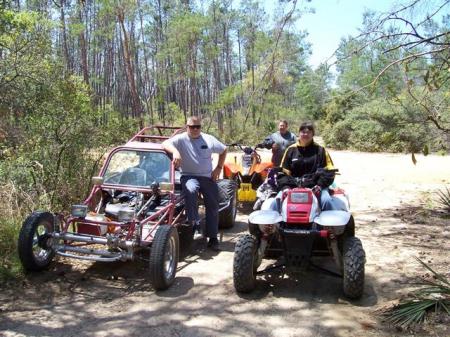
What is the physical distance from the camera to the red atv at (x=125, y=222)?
5.03 meters

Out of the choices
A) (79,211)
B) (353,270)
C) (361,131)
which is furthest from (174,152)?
(361,131)

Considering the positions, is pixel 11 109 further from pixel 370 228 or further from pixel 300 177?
pixel 370 228

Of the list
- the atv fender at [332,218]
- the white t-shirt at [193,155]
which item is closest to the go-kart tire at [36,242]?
the white t-shirt at [193,155]

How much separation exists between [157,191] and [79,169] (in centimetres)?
291

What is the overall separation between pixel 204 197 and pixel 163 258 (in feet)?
6.09

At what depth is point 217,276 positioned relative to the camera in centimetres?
556

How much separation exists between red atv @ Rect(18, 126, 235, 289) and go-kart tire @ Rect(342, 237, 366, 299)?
176 centimetres

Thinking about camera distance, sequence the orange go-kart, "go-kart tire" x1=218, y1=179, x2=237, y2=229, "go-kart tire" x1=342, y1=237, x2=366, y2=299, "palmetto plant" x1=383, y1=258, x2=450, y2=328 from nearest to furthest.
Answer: "palmetto plant" x1=383, y1=258, x2=450, y2=328 → "go-kart tire" x1=342, y1=237, x2=366, y2=299 → "go-kart tire" x1=218, y1=179, x2=237, y2=229 → the orange go-kart

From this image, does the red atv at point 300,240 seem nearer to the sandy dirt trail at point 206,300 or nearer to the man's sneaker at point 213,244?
the sandy dirt trail at point 206,300

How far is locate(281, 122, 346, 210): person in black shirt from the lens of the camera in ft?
17.2

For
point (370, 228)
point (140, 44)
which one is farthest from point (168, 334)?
point (140, 44)

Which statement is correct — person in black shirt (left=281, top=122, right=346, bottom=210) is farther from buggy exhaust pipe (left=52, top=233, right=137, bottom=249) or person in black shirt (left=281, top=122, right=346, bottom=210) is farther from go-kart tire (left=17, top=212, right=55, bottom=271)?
go-kart tire (left=17, top=212, right=55, bottom=271)

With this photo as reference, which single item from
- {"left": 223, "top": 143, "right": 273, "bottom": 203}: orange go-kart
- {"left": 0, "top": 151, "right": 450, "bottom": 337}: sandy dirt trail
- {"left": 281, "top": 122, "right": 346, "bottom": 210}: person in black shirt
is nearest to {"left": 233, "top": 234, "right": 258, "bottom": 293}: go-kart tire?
{"left": 0, "top": 151, "right": 450, "bottom": 337}: sandy dirt trail

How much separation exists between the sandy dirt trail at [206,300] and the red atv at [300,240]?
297 millimetres
